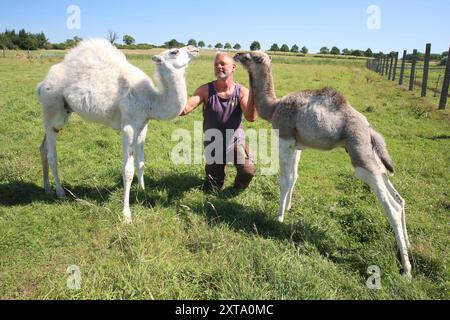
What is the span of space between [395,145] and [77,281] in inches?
310

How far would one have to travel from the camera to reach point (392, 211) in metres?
3.64

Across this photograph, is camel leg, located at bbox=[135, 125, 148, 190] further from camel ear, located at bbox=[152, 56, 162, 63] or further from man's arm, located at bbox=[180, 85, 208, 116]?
camel ear, located at bbox=[152, 56, 162, 63]

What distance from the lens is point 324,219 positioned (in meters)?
4.80

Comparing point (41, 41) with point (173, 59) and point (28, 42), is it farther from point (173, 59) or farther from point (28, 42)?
point (173, 59)

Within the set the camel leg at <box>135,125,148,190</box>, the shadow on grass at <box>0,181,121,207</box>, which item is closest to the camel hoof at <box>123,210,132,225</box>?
the shadow on grass at <box>0,181,121,207</box>

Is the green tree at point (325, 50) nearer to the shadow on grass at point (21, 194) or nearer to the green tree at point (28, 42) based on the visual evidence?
the green tree at point (28, 42)

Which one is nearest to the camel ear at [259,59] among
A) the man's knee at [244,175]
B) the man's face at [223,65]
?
the man's face at [223,65]

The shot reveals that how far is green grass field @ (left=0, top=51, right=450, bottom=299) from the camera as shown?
3.29 meters

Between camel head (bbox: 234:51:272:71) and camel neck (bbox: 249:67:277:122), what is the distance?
0.26ft

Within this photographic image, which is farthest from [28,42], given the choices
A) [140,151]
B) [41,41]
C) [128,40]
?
[140,151]

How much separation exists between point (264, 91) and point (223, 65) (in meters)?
0.81
